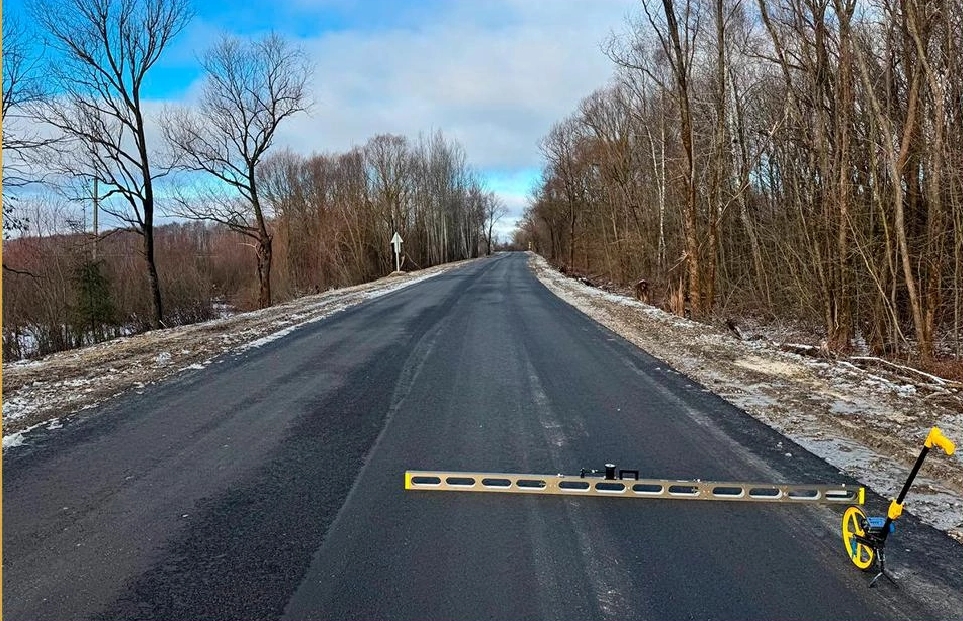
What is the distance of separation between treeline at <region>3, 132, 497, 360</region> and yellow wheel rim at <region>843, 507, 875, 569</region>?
15.8m

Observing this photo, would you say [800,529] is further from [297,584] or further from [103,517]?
[103,517]

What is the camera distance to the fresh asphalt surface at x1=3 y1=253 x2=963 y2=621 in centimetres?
278

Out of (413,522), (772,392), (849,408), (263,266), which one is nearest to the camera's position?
(413,522)

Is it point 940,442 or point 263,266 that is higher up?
point 263,266

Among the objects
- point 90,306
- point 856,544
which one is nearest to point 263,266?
point 90,306

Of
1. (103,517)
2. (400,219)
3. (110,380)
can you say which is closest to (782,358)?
(103,517)

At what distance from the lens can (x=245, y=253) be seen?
38.9m

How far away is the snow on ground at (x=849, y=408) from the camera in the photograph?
13.1 ft

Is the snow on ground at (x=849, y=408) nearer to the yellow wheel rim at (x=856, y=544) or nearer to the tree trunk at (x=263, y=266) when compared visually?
the yellow wheel rim at (x=856, y=544)

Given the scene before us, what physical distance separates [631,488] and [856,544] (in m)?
1.31

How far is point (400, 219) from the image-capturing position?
51250mm

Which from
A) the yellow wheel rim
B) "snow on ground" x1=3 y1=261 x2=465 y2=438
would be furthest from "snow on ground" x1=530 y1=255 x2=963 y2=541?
"snow on ground" x1=3 y1=261 x2=465 y2=438

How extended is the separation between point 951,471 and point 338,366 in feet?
22.4

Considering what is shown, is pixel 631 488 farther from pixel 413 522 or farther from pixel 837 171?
pixel 837 171
